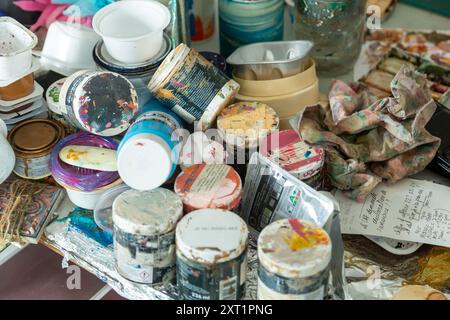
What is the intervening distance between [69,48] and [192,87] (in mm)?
275

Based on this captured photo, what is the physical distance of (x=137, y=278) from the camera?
2.86 feet

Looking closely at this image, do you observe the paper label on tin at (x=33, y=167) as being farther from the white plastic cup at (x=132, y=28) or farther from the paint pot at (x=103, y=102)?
the white plastic cup at (x=132, y=28)

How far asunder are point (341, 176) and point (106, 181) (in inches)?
13.8

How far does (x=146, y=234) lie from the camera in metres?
0.83

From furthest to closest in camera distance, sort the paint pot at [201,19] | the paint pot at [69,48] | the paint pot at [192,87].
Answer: the paint pot at [201,19], the paint pot at [69,48], the paint pot at [192,87]

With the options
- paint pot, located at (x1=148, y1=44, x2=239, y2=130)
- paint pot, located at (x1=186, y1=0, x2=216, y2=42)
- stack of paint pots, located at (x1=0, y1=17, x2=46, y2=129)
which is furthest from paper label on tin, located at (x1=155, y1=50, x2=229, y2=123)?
paint pot, located at (x1=186, y1=0, x2=216, y2=42)

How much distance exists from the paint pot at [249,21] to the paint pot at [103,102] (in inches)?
11.3

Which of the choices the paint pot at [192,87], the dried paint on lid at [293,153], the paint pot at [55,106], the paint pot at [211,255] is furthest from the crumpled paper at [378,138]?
the paint pot at [55,106]

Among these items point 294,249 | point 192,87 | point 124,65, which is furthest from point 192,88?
point 294,249

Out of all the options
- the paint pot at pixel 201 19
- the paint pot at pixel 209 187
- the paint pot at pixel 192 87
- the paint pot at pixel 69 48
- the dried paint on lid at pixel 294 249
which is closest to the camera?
the dried paint on lid at pixel 294 249

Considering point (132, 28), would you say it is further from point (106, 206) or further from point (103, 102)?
point (106, 206)

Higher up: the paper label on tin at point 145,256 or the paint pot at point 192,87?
the paint pot at point 192,87

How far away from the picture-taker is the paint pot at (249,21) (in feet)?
3.79

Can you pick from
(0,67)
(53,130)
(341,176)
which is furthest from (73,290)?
(341,176)
